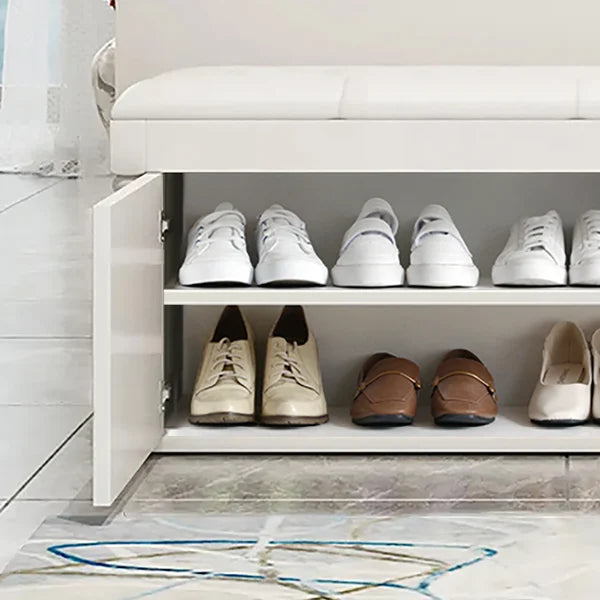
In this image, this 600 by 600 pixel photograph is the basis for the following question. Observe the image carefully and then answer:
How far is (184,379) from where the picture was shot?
1795 mm

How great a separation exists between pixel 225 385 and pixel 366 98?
1.34 ft

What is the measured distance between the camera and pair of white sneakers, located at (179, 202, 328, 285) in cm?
154

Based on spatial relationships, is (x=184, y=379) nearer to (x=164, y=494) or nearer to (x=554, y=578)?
(x=164, y=494)

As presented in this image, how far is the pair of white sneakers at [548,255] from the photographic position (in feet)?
5.12

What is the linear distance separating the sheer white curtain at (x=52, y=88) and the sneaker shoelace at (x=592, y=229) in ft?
5.93

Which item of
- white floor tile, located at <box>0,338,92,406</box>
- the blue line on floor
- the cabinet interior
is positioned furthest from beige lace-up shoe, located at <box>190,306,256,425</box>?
the blue line on floor

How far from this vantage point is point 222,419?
1.62m

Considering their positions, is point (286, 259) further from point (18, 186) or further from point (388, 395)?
point (18, 186)

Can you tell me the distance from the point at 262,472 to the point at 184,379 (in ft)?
0.96

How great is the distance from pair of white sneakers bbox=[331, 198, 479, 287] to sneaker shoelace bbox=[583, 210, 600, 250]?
0.15 meters

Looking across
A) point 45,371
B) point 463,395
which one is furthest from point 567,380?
point 45,371

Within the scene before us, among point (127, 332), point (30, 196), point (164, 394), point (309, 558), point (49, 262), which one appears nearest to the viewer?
point (309, 558)

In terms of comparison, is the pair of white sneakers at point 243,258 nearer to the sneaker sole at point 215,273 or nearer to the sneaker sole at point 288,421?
the sneaker sole at point 215,273

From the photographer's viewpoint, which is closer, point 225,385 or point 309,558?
point 309,558
